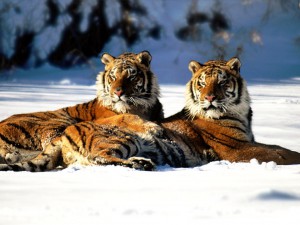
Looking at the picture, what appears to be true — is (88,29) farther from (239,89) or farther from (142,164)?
(142,164)

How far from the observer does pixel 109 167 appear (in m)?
3.60

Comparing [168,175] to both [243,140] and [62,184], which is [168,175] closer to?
[62,184]

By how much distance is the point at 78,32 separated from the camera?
1417 centimetres

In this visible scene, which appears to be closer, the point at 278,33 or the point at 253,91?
the point at 253,91

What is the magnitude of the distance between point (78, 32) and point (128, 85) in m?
9.11

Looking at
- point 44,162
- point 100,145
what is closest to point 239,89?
point 100,145

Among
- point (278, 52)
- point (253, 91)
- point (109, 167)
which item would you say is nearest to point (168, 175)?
point (109, 167)

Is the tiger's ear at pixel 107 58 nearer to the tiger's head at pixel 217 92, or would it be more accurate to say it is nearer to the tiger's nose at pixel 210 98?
the tiger's head at pixel 217 92

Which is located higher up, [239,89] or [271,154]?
[239,89]

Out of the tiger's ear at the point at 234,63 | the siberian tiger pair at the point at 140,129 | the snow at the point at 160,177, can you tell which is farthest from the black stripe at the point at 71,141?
the tiger's ear at the point at 234,63

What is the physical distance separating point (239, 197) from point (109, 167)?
1.13 m

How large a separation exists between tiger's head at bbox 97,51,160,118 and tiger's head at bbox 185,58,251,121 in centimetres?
46

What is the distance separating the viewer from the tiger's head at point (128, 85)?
5191 millimetres

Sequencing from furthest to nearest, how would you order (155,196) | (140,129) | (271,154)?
(271,154) < (140,129) < (155,196)
